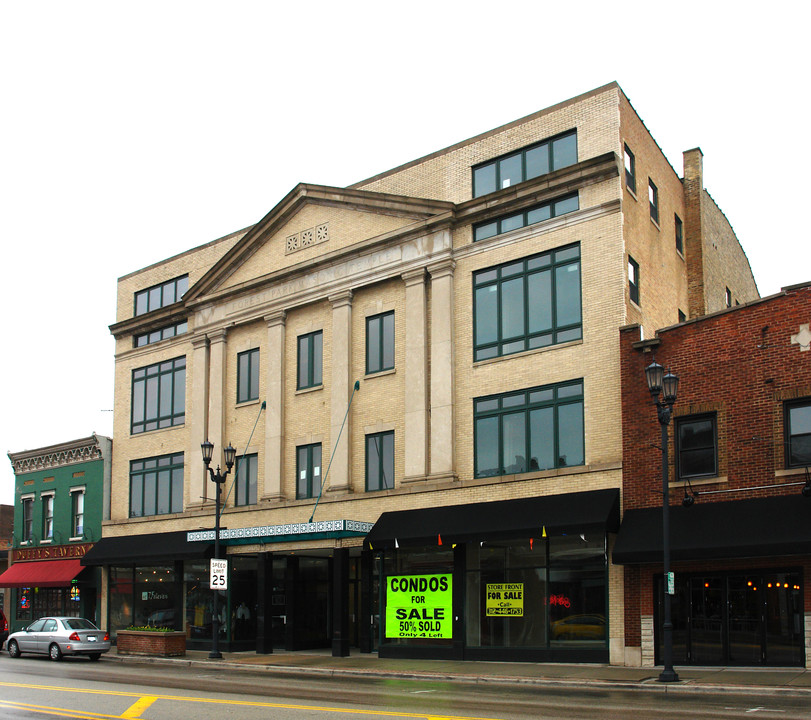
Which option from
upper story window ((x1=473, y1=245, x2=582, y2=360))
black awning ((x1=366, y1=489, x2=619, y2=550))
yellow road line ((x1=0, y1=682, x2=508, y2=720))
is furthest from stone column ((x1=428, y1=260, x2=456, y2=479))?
yellow road line ((x1=0, y1=682, x2=508, y2=720))

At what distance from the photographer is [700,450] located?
23.4 m

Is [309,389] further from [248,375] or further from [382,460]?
[382,460]

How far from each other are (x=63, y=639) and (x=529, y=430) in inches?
650

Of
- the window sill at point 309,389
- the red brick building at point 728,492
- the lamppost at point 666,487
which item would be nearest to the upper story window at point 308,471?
the window sill at point 309,389

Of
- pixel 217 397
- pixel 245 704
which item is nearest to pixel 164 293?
pixel 217 397

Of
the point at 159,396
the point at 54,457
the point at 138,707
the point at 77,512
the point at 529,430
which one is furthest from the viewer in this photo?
the point at 54,457

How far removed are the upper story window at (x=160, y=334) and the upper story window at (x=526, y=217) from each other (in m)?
14.9

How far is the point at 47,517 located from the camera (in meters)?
43.7

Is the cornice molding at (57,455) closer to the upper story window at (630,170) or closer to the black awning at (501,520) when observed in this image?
the black awning at (501,520)

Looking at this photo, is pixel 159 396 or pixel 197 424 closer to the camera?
pixel 197 424

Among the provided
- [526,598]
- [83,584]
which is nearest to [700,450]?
[526,598]

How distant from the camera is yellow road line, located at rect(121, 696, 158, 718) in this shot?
15353mm

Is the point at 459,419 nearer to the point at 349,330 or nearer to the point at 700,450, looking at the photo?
the point at 349,330

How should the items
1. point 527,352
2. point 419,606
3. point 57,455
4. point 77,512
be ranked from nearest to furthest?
point 527,352
point 419,606
point 77,512
point 57,455
